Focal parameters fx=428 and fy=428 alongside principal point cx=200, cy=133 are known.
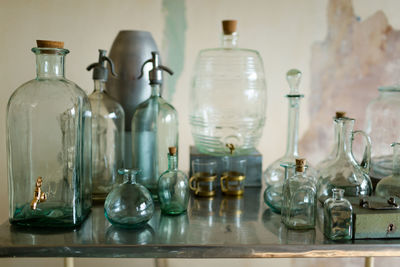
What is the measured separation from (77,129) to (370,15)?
1.19 m

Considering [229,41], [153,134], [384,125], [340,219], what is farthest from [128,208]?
[384,125]

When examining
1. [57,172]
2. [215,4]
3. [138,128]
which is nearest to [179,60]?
[215,4]

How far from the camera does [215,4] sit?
1.49m

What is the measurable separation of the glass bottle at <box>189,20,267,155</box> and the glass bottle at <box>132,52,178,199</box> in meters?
0.14

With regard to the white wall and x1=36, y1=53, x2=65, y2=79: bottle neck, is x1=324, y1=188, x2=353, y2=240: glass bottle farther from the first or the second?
the white wall

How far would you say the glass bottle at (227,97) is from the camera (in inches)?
46.4

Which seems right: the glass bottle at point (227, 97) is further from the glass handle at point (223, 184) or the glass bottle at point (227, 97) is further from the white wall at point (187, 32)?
the white wall at point (187, 32)

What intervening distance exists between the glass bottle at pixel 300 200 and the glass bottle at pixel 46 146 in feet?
1.42

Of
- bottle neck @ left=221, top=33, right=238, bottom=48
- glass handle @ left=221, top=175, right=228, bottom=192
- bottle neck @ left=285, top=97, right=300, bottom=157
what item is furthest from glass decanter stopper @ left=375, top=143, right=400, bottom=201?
bottle neck @ left=221, top=33, right=238, bottom=48

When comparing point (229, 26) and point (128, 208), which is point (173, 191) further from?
point (229, 26)

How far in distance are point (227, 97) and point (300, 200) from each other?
0.42m

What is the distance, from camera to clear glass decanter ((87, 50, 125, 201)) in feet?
3.50

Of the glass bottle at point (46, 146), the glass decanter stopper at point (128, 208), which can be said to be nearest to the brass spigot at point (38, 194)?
the glass bottle at point (46, 146)

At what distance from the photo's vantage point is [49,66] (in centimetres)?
88
